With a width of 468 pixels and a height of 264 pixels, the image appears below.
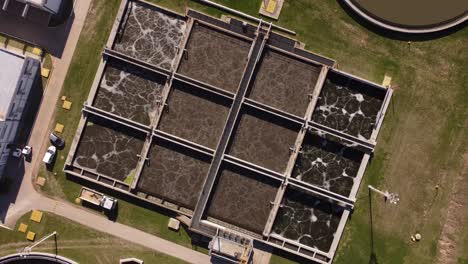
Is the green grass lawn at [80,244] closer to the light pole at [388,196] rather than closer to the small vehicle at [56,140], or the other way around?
the small vehicle at [56,140]

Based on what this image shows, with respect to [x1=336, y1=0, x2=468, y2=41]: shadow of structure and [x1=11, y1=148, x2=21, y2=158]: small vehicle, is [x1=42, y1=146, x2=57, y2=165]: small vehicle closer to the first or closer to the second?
[x1=11, y1=148, x2=21, y2=158]: small vehicle

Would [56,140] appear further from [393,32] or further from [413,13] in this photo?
[413,13]

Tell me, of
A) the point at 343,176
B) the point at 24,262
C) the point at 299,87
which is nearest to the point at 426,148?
the point at 343,176

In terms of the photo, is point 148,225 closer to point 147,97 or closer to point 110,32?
point 147,97

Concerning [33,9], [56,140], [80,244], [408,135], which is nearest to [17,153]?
[56,140]

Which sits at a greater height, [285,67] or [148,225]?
[285,67]

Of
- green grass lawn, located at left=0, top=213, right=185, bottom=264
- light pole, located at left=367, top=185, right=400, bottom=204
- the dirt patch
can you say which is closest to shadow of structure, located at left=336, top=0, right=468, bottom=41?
the dirt patch
